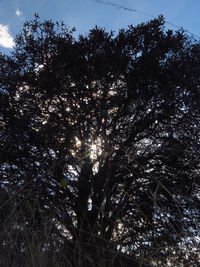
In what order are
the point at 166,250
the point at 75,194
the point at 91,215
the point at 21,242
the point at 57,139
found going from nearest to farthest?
the point at 166,250 → the point at 21,242 → the point at 91,215 → the point at 57,139 → the point at 75,194

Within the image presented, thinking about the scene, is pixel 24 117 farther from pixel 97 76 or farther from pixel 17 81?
pixel 97 76

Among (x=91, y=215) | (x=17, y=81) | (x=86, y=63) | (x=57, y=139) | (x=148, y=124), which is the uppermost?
(x=86, y=63)

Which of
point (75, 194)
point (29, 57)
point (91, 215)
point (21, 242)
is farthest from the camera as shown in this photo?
point (29, 57)

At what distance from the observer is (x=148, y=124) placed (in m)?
6.27

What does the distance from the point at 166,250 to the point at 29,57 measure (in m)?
6.08

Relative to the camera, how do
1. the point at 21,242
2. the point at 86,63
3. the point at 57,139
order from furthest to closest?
the point at 86,63
the point at 57,139
the point at 21,242

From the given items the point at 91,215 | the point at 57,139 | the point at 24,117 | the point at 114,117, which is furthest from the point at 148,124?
the point at 91,215

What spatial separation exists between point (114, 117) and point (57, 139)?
1.21 meters

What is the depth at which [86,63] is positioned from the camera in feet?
21.8

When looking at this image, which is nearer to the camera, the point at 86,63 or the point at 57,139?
the point at 57,139

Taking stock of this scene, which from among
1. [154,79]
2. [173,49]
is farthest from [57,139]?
[173,49]

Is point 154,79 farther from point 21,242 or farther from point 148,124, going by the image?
point 21,242

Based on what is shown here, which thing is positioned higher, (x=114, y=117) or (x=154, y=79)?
(x=154, y=79)

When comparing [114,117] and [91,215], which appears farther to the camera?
[114,117]
